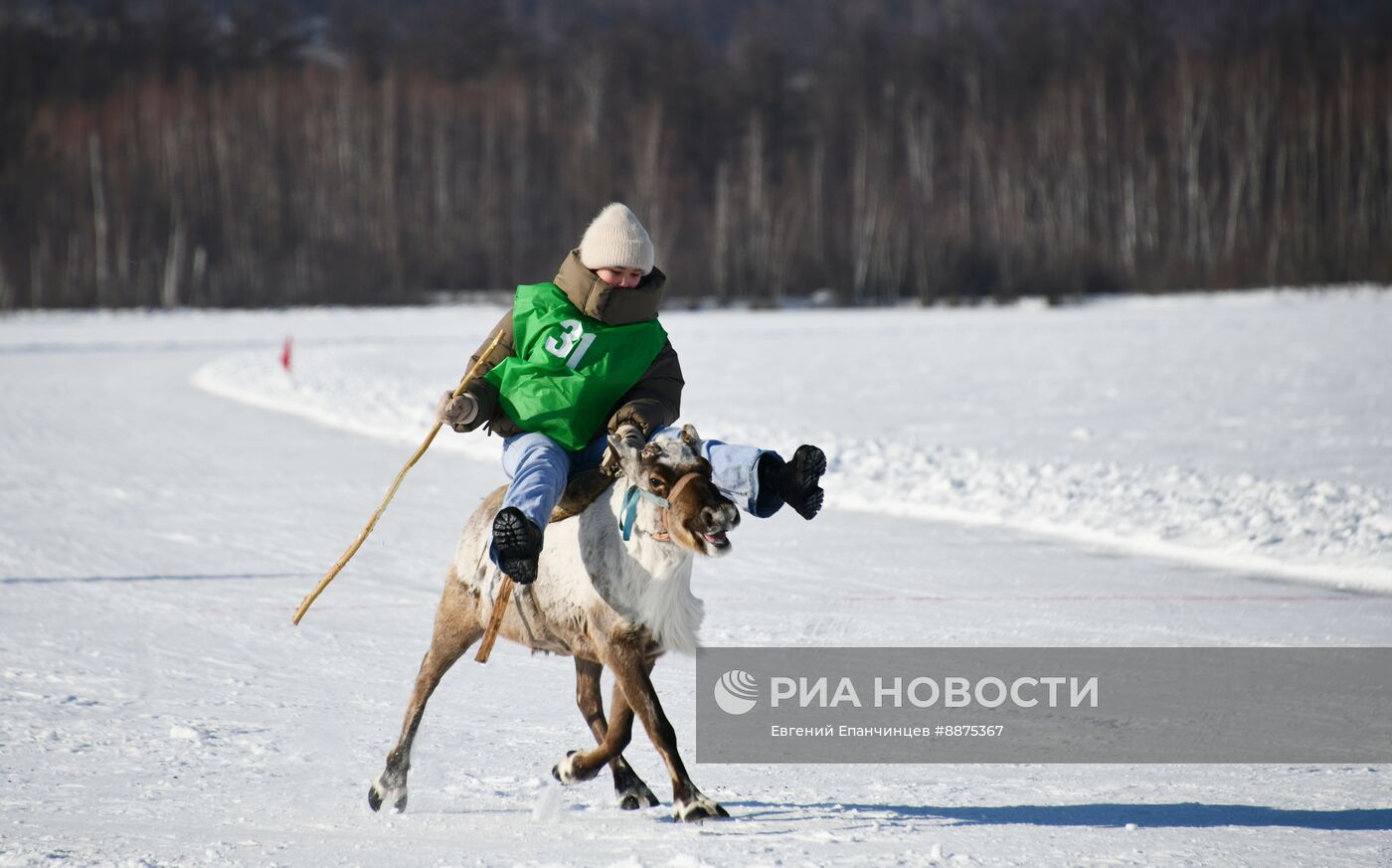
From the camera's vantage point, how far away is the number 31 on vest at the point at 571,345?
4.37 meters

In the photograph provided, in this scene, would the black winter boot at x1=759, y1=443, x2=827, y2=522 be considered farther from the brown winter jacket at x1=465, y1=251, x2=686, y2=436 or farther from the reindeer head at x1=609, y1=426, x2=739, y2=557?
the brown winter jacket at x1=465, y1=251, x2=686, y2=436

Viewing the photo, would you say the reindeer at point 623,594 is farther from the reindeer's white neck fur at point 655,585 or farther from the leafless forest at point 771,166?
the leafless forest at point 771,166

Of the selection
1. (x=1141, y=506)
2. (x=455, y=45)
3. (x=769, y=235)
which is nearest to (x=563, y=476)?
(x=1141, y=506)

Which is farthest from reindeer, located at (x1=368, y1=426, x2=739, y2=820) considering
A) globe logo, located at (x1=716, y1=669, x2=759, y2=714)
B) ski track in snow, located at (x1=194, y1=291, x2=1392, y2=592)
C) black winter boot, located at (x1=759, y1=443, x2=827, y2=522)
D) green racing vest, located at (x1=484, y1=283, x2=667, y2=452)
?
ski track in snow, located at (x1=194, y1=291, x2=1392, y2=592)

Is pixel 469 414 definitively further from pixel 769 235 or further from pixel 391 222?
pixel 391 222

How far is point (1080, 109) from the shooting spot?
62688 mm

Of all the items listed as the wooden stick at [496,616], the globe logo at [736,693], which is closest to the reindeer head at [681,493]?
the wooden stick at [496,616]

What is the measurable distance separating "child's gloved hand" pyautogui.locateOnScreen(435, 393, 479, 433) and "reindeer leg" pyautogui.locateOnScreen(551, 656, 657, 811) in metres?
0.83

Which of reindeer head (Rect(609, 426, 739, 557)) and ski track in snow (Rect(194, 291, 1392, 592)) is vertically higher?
reindeer head (Rect(609, 426, 739, 557))

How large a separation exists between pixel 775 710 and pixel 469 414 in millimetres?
2121

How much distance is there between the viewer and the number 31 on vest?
4.37 m

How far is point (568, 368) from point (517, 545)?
0.73 metres

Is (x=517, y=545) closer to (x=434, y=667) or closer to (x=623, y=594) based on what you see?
(x=623, y=594)

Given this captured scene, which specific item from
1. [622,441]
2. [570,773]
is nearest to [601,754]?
[570,773]
